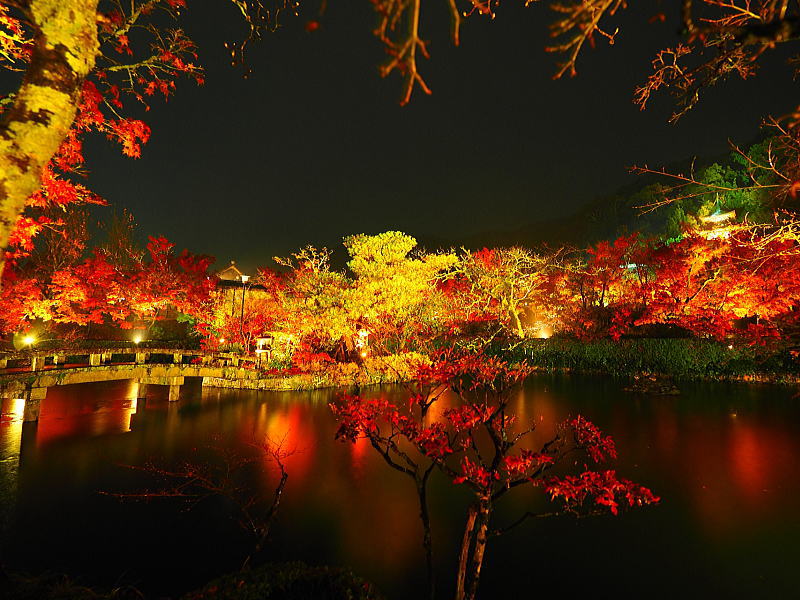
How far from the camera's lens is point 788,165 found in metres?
4.22

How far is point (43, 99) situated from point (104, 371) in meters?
13.7

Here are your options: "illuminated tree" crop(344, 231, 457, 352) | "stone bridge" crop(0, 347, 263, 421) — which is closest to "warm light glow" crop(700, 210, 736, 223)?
"illuminated tree" crop(344, 231, 457, 352)

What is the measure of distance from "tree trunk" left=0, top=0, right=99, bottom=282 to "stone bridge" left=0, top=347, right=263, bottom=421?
12553 millimetres

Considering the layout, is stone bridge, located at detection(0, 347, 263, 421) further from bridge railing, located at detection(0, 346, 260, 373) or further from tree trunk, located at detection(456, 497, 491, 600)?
tree trunk, located at detection(456, 497, 491, 600)

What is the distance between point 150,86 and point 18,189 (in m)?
4.61

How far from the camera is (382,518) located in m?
7.43

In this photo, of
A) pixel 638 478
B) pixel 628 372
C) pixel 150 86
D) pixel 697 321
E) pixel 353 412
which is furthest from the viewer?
pixel 628 372

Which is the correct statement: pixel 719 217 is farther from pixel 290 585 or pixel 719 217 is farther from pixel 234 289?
pixel 234 289

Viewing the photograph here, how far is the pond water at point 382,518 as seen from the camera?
5848mm

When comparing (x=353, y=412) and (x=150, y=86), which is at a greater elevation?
(x=150, y=86)

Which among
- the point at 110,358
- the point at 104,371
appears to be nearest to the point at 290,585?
→ the point at 104,371

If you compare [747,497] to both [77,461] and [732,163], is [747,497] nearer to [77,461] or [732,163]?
[77,461]

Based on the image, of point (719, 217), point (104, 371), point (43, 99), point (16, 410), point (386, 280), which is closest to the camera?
point (43, 99)

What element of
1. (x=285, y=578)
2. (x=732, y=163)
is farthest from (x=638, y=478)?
(x=732, y=163)
